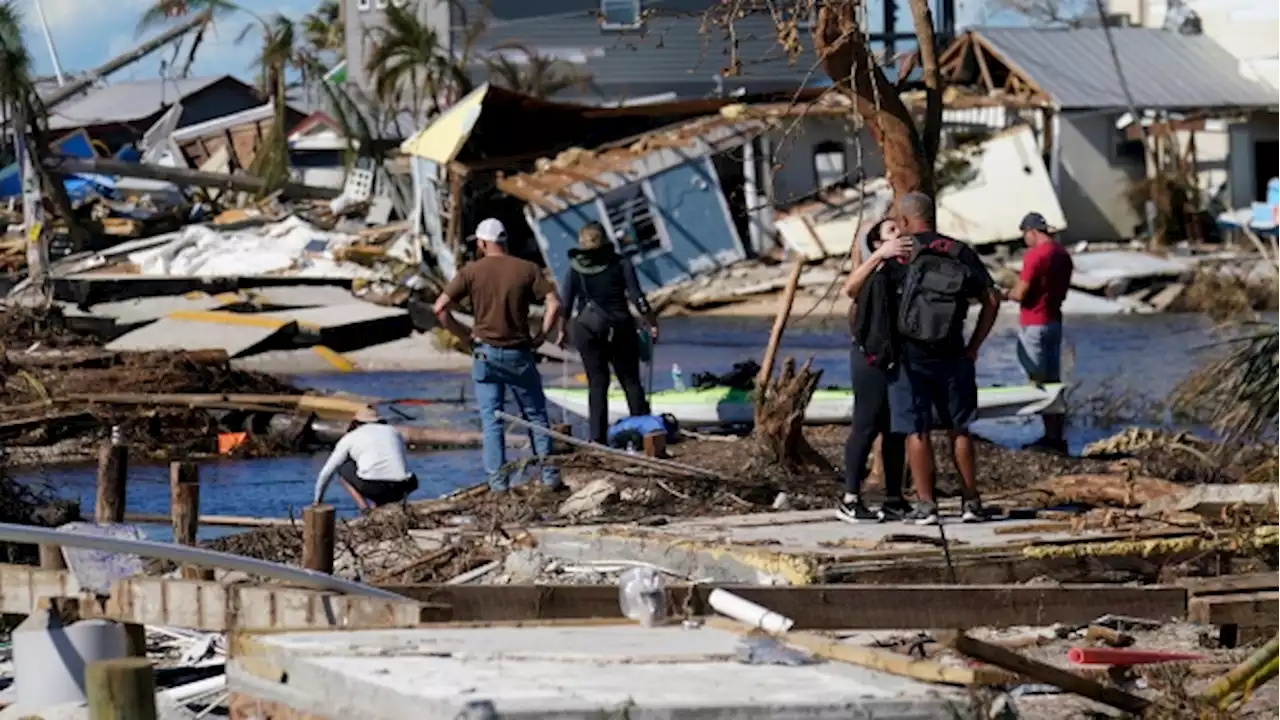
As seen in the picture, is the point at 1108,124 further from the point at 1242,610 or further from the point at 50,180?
the point at 1242,610

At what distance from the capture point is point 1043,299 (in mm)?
16531

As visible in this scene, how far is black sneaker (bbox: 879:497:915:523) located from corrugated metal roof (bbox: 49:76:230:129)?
5807cm

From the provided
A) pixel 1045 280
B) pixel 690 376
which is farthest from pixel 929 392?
pixel 690 376

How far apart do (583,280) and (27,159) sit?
91.1ft

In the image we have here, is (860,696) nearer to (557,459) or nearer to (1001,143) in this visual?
(557,459)

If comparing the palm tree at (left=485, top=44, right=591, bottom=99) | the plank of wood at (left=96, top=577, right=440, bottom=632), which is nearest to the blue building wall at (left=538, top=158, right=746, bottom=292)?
the palm tree at (left=485, top=44, right=591, bottom=99)

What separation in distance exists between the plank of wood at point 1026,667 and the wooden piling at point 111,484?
21.7ft

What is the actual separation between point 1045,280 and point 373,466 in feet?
17.5

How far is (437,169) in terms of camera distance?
4156 centimetres

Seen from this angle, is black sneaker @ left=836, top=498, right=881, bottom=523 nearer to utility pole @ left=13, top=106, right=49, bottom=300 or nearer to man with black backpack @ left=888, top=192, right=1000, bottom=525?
man with black backpack @ left=888, top=192, right=1000, bottom=525

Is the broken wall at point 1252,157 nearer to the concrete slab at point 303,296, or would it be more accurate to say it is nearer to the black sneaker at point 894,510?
the concrete slab at point 303,296

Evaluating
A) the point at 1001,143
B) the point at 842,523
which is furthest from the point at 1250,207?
the point at 842,523

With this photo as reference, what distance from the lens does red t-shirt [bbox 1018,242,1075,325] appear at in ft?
53.9

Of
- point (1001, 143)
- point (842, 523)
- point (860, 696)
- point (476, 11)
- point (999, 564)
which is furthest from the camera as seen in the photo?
point (476, 11)
